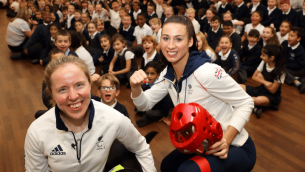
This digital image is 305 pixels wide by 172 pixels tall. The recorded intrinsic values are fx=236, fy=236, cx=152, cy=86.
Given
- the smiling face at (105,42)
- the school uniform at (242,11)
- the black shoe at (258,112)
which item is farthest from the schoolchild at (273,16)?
the smiling face at (105,42)

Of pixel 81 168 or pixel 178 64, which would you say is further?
pixel 178 64

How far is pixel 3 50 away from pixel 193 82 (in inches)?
235

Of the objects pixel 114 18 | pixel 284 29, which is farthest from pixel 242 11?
pixel 114 18

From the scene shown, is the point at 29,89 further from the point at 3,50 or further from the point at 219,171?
the point at 219,171

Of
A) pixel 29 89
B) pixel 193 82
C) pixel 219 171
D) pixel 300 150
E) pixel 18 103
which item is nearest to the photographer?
pixel 219 171

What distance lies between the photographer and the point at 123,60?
4.15 m

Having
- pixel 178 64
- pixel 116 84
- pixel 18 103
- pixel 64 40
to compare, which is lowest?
pixel 18 103

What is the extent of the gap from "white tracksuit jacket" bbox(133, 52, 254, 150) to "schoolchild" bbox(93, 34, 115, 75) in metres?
3.05

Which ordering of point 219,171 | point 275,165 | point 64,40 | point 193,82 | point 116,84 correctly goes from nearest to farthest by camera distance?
point 219,171, point 193,82, point 275,165, point 116,84, point 64,40

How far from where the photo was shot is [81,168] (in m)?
1.38

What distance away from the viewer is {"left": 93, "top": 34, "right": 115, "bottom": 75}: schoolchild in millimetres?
4445

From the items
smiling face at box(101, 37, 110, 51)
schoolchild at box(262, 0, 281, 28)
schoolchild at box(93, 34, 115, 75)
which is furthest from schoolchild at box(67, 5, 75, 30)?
schoolchild at box(262, 0, 281, 28)

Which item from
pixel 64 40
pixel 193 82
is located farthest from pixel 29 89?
pixel 193 82

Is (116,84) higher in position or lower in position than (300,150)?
higher
